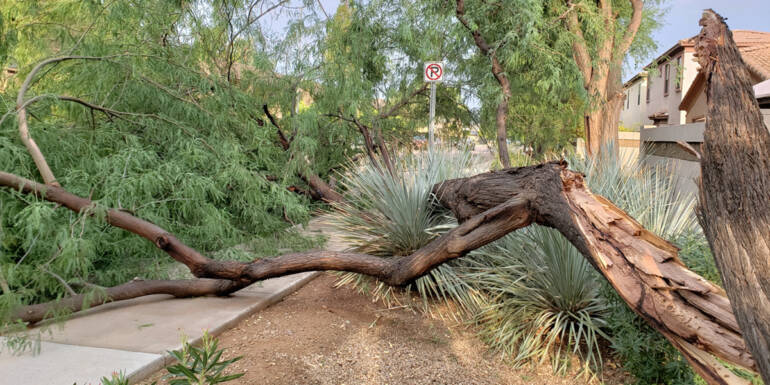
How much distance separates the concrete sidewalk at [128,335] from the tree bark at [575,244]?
10.8 inches

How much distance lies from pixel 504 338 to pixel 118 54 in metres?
4.12

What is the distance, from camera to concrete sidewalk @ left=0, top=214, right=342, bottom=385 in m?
3.04

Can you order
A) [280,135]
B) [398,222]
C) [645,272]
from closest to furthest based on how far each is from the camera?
[645,272] < [398,222] < [280,135]

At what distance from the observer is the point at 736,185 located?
1.72 meters

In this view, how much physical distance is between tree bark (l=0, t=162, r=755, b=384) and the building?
294 inches

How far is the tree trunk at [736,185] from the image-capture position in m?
1.61

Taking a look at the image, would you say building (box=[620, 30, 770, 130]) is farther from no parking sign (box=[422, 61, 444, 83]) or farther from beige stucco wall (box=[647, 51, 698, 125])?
no parking sign (box=[422, 61, 444, 83])

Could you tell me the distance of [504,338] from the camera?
12.1 feet

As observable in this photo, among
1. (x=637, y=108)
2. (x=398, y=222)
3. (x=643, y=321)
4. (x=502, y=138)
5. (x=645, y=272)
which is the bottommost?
(x=643, y=321)

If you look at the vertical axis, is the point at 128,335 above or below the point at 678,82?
below

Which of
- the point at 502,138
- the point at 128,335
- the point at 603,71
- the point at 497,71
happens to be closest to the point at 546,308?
the point at 128,335

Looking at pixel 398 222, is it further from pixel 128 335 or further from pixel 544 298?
pixel 128 335

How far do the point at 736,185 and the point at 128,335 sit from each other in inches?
143

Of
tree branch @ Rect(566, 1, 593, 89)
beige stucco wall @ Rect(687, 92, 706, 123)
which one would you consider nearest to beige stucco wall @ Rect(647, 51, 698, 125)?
beige stucco wall @ Rect(687, 92, 706, 123)
